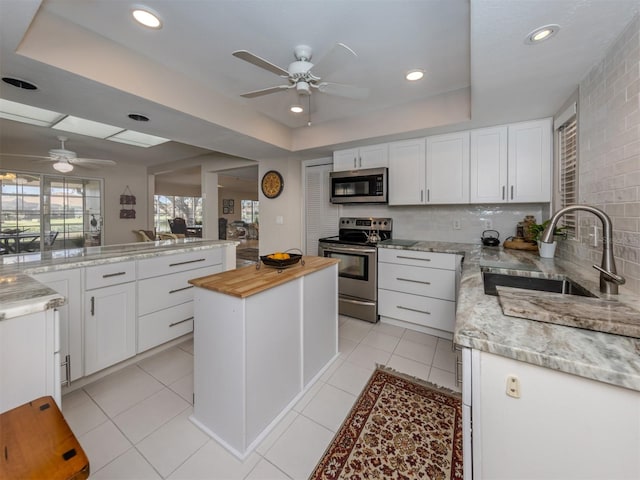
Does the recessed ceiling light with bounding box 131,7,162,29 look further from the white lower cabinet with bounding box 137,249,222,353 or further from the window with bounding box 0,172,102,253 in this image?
the window with bounding box 0,172,102,253

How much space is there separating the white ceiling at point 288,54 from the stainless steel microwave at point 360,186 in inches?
22.6

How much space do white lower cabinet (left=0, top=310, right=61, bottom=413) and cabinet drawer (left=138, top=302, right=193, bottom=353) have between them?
1.21 m

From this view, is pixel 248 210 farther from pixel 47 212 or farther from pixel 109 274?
pixel 109 274

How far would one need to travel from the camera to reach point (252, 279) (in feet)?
4.99

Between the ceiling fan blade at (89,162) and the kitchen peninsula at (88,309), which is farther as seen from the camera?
the ceiling fan blade at (89,162)

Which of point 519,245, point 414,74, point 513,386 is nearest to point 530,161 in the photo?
point 519,245

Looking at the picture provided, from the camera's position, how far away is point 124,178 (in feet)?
20.3

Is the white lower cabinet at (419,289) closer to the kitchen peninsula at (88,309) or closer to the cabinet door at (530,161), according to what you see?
the cabinet door at (530,161)

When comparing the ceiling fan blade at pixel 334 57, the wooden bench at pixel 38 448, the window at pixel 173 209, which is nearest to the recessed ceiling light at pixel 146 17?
the ceiling fan blade at pixel 334 57

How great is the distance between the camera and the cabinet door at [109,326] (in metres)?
1.87

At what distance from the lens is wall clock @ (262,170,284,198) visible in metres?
4.25

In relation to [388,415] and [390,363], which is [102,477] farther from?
[390,363]

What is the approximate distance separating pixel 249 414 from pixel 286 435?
0.29 metres

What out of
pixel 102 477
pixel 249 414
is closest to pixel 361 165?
pixel 249 414
